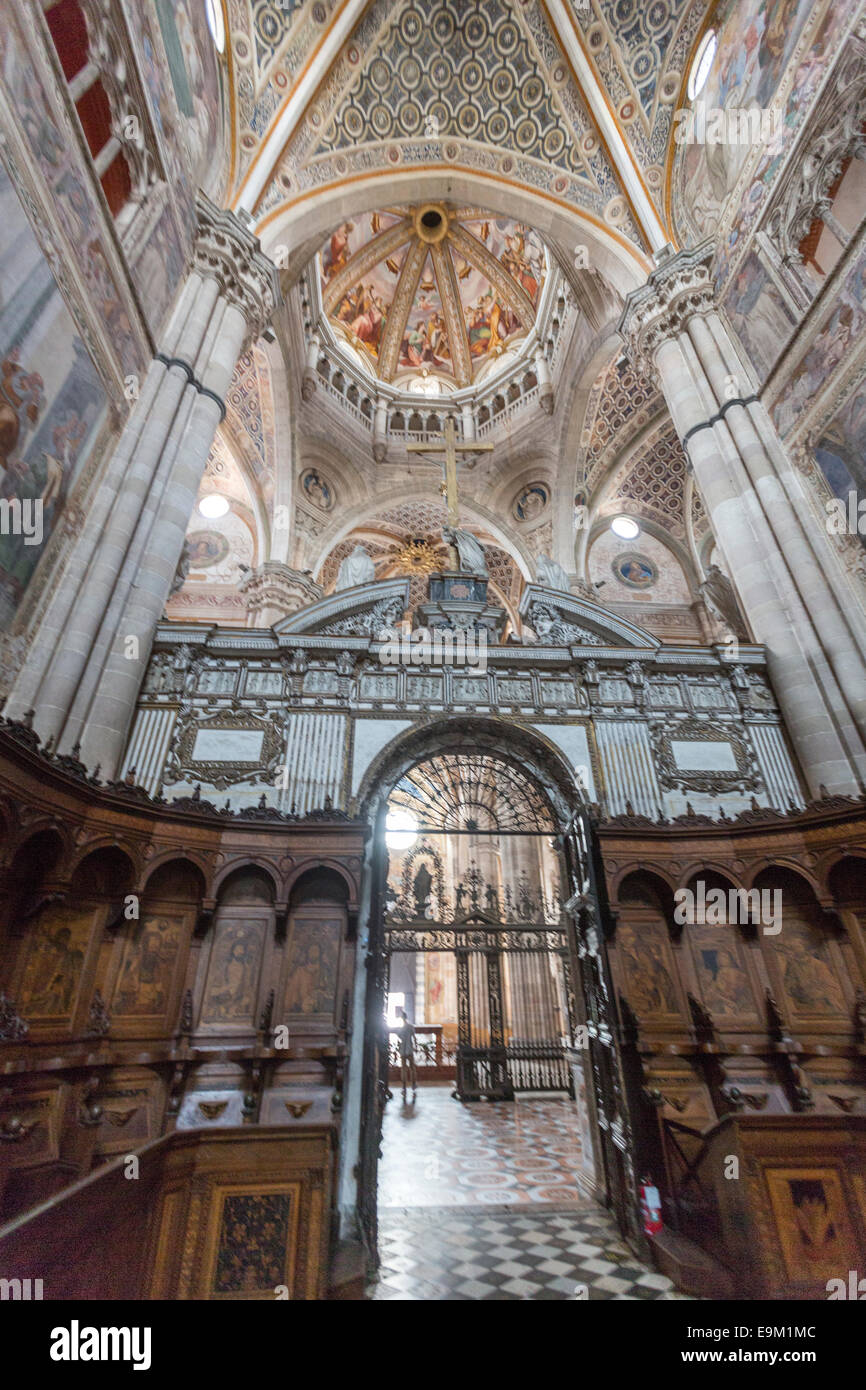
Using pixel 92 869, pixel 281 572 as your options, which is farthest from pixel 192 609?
pixel 92 869

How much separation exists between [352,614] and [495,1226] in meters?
6.87

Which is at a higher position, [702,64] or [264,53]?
[264,53]

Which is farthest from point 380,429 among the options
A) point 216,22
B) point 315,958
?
point 315,958

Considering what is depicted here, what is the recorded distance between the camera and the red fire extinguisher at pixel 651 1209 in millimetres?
5082

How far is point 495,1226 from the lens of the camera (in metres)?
5.75

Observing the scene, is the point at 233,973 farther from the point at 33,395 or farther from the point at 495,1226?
the point at 33,395

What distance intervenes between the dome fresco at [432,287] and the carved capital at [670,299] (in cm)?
852

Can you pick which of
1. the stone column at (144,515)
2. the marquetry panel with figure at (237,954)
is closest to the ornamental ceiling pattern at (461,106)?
the stone column at (144,515)

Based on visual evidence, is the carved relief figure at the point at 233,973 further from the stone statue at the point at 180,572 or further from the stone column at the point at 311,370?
the stone column at the point at 311,370

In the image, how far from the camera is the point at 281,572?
15.2m

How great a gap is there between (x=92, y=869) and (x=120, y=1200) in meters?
2.91

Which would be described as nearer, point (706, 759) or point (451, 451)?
point (706, 759)
